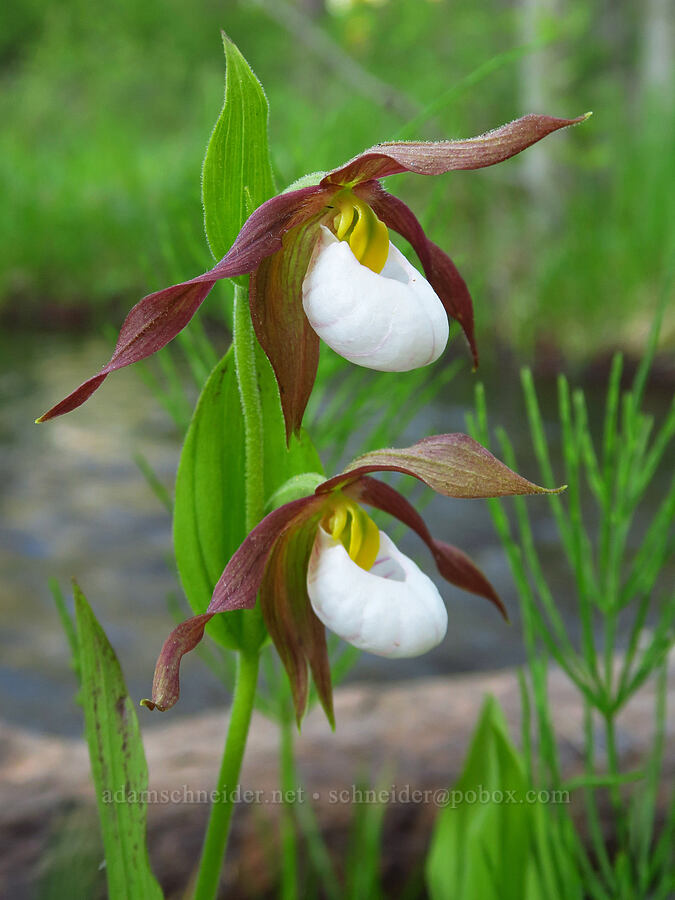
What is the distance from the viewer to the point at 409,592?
1.95 feet

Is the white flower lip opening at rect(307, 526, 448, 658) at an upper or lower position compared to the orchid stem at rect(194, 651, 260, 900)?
upper

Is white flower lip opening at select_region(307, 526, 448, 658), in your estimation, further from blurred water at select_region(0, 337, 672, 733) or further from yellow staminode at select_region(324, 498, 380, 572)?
blurred water at select_region(0, 337, 672, 733)

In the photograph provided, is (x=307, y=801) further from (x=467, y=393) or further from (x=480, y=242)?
(x=480, y=242)

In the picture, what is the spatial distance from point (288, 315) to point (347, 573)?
189 mm

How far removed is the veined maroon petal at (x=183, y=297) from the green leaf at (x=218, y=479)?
0.14 meters

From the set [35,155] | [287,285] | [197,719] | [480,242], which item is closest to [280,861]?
[197,719]

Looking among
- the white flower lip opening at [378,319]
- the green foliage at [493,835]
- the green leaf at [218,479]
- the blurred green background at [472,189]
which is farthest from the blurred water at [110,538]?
the white flower lip opening at [378,319]

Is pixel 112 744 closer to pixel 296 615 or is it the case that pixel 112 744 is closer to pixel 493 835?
pixel 296 615

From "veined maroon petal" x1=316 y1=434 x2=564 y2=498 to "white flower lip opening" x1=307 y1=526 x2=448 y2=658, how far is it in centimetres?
7

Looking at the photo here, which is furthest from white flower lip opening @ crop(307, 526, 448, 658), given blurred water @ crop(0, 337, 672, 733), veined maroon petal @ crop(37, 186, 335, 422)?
blurred water @ crop(0, 337, 672, 733)

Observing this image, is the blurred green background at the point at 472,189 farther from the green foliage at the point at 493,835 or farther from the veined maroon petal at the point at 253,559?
the green foliage at the point at 493,835

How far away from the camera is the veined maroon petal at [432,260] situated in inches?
24.3

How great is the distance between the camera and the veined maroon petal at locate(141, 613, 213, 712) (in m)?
0.54

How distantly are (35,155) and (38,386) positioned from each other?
3434mm
